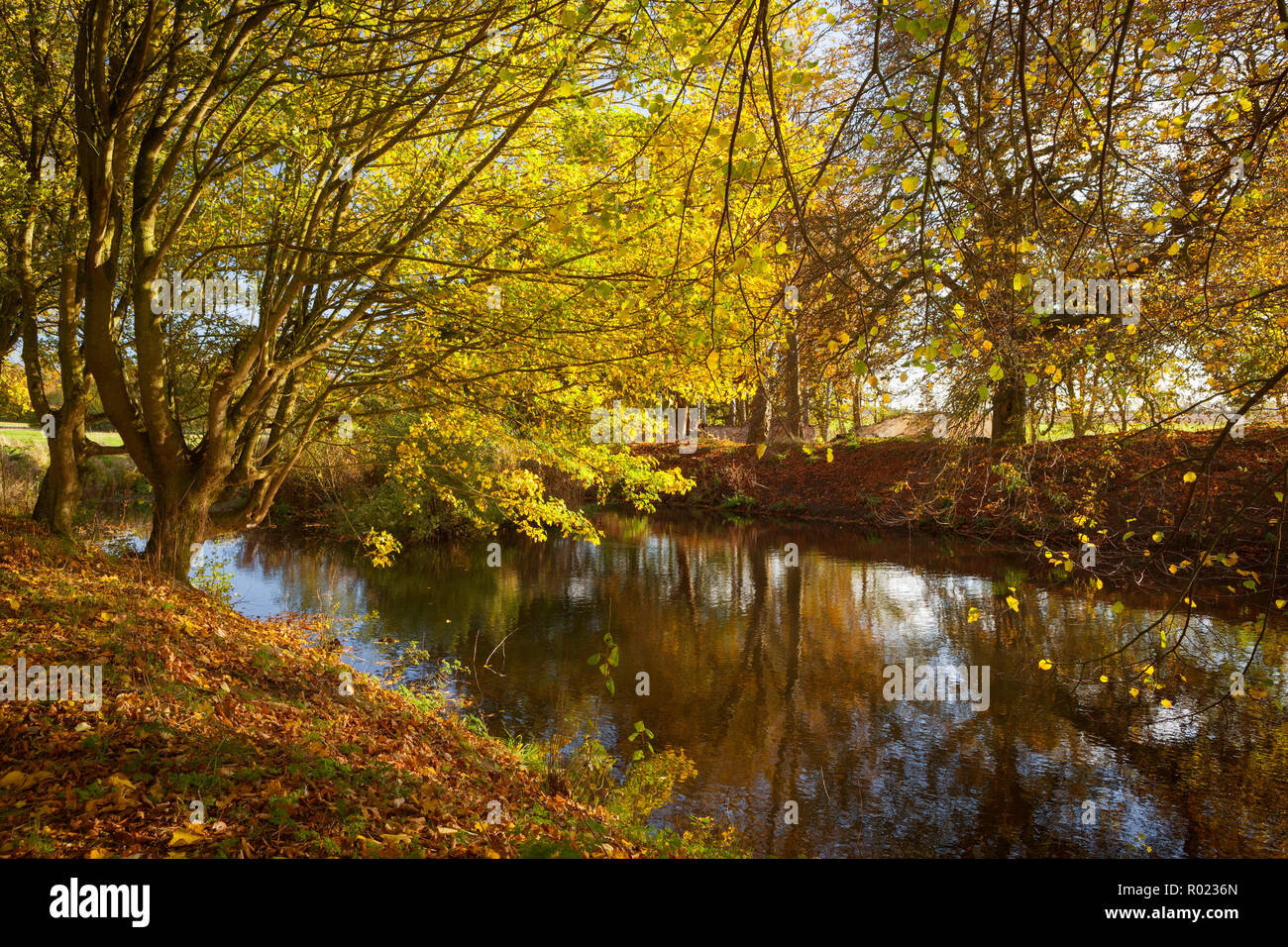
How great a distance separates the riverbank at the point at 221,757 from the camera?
3.27 meters

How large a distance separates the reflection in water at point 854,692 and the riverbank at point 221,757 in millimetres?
1909

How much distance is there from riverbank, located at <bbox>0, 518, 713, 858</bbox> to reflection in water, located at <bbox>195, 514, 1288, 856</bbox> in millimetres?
1909

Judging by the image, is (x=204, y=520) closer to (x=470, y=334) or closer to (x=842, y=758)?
(x=470, y=334)

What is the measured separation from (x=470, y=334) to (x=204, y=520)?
3.53 metres

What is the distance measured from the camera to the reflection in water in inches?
241

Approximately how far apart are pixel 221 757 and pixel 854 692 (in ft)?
23.3

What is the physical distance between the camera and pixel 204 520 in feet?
26.1

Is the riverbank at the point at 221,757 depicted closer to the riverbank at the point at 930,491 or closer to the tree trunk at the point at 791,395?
the tree trunk at the point at 791,395

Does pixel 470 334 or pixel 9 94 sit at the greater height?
pixel 9 94
